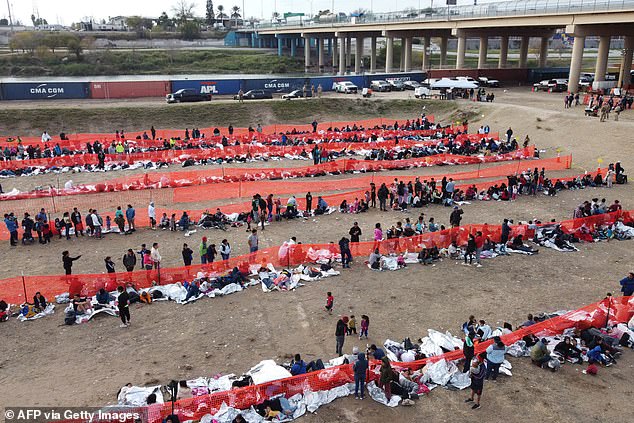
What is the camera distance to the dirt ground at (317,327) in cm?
1108

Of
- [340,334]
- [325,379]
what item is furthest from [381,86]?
[325,379]

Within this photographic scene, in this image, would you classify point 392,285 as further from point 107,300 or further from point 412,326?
point 107,300

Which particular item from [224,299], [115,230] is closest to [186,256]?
[224,299]

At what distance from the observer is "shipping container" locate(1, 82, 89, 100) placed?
50.2 metres

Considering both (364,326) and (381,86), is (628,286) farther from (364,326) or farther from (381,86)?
(381,86)

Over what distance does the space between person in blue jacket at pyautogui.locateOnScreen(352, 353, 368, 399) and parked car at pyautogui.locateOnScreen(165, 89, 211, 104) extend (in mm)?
44253

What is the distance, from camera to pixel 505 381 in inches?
464

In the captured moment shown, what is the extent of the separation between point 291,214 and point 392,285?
24.5ft

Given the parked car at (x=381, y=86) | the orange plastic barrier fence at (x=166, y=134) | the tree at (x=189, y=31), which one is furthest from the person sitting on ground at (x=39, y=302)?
the tree at (x=189, y=31)

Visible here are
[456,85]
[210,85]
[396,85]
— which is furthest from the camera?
[396,85]

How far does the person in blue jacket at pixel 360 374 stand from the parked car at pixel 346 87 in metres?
50.8

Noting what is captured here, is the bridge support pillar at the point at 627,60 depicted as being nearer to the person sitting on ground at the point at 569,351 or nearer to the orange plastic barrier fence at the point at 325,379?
the orange plastic barrier fence at the point at 325,379

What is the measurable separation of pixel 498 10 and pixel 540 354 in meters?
54.8

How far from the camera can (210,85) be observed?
55688 millimetres
